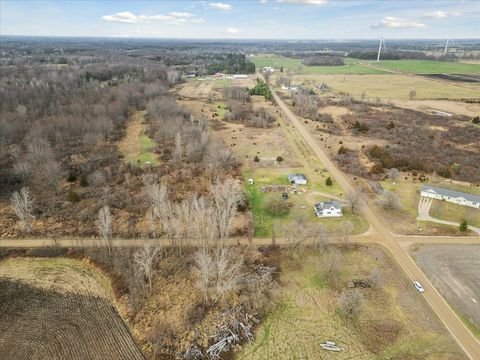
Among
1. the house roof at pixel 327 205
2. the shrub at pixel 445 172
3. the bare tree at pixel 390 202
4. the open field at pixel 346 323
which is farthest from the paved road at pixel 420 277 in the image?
the shrub at pixel 445 172

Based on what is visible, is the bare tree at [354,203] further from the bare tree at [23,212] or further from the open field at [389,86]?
the open field at [389,86]

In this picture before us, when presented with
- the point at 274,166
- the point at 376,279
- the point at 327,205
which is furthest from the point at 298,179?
the point at 376,279

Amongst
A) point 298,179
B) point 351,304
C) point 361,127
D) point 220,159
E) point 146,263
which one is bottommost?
point 351,304

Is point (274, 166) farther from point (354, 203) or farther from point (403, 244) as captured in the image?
point (403, 244)

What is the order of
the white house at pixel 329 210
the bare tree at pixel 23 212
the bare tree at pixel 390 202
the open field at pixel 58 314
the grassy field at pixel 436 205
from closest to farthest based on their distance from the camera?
the open field at pixel 58 314, the bare tree at pixel 23 212, the white house at pixel 329 210, the grassy field at pixel 436 205, the bare tree at pixel 390 202

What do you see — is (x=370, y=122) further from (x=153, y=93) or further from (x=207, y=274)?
(x=207, y=274)

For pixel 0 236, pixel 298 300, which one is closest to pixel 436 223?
pixel 298 300
